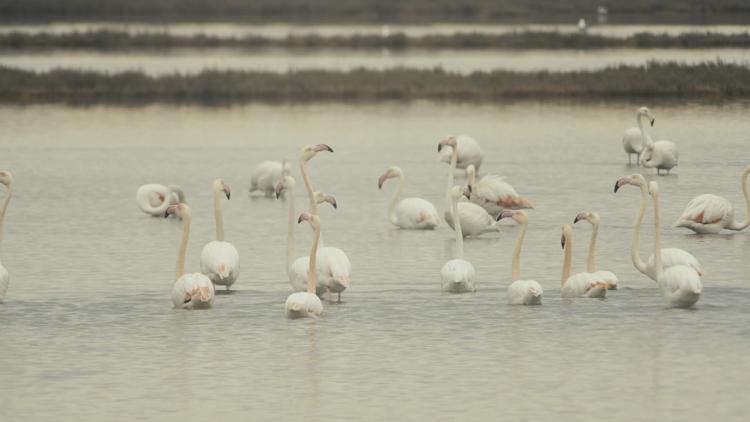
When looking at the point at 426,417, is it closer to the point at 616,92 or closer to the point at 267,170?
the point at 267,170

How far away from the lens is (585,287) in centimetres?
1414

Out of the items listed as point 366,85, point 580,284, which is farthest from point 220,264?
point 366,85

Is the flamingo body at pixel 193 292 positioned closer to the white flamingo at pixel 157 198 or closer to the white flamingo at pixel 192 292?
the white flamingo at pixel 192 292

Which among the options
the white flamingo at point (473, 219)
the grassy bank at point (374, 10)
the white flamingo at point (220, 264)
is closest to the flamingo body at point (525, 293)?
the white flamingo at point (220, 264)

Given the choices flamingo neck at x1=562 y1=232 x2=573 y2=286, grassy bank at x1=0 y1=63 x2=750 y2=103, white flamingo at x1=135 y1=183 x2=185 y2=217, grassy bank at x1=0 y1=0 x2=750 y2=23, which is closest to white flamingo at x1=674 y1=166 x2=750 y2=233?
flamingo neck at x1=562 y1=232 x2=573 y2=286

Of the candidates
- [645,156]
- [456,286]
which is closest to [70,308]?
[456,286]

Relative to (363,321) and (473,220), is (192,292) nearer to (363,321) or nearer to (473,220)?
(363,321)

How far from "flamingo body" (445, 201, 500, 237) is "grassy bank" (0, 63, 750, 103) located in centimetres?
2517

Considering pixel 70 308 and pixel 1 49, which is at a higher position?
pixel 1 49

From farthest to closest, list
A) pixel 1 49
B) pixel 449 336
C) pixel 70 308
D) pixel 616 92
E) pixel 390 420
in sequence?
pixel 1 49 < pixel 616 92 < pixel 70 308 < pixel 449 336 < pixel 390 420

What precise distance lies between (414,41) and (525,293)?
60.4 metres

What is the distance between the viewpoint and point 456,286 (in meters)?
14.6

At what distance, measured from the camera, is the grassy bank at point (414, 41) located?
6556 centimetres

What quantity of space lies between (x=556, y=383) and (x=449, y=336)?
72.3 inches
